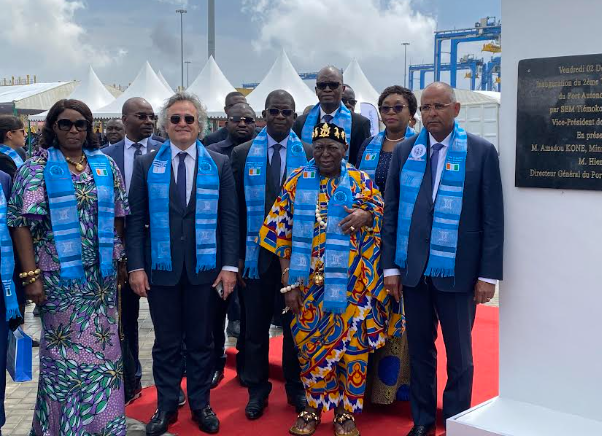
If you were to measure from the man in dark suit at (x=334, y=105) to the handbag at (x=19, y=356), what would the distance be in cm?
263

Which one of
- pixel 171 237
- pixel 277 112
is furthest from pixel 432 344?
pixel 277 112

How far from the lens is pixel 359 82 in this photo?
2188 centimetres

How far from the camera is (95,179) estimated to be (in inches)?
147

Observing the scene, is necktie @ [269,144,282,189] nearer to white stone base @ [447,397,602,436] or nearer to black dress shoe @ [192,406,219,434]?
black dress shoe @ [192,406,219,434]

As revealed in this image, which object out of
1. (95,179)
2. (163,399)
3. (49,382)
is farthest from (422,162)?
(49,382)

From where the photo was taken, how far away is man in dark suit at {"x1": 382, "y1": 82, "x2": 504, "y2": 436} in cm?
348

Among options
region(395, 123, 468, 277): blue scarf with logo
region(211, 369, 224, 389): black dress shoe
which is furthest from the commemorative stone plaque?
region(211, 369, 224, 389): black dress shoe

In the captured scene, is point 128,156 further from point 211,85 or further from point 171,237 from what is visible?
point 211,85

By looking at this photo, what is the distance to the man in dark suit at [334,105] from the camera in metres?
5.16

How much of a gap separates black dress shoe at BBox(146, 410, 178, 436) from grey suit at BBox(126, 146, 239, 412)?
5 centimetres

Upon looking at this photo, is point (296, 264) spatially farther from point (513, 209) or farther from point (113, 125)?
point (113, 125)

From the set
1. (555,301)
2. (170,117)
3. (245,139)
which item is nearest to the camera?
(555,301)

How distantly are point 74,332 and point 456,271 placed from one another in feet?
7.29

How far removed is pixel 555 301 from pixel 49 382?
9.38 feet
